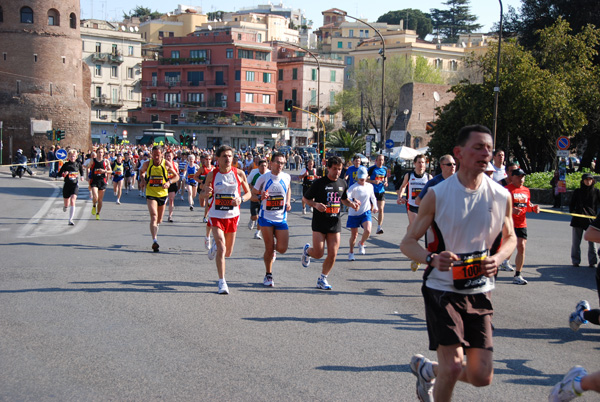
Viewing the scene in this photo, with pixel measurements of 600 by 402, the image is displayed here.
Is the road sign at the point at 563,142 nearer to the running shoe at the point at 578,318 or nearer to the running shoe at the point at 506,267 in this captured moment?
the running shoe at the point at 506,267

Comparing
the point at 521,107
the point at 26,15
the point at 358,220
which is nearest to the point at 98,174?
the point at 358,220

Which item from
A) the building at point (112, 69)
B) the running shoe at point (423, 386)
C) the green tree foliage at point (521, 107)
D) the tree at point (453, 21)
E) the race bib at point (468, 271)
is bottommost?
the running shoe at point (423, 386)

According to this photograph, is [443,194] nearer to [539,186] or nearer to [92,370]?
[92,370]

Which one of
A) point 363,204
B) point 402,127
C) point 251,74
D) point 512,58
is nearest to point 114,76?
point 251,74

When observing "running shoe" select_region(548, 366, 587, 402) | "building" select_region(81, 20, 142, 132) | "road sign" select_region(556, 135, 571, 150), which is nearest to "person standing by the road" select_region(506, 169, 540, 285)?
"running shoe" select_region(548, 366, 587, 402)

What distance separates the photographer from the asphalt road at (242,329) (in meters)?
5.32

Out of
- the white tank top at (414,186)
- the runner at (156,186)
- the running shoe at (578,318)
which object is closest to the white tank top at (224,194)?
the runner at (156,186)

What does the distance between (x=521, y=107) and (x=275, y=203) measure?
25702 millimetres

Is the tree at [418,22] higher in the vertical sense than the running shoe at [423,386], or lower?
higher

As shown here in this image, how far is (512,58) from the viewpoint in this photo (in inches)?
1312

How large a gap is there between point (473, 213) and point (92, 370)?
342 centimetres

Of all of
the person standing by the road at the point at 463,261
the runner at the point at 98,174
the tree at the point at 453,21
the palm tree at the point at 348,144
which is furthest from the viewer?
the tree at the point at 453,21

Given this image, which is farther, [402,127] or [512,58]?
[402,127]

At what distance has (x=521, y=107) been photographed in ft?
106
